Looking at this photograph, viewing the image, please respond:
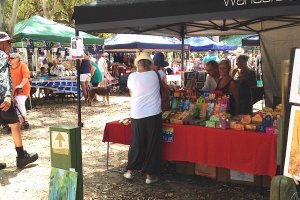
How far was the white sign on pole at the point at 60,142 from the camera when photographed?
3.03 meters

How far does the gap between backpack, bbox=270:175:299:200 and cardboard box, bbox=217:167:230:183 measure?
244cm

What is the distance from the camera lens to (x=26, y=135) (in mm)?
8133

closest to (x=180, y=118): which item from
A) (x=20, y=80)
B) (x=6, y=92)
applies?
(x=6, y=92)

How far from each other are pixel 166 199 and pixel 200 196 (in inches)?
16.2

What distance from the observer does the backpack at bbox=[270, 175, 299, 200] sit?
97.0 inches

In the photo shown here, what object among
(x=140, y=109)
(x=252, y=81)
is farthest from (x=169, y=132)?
(x=252, y=81)

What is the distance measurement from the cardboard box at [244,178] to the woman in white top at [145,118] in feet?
3.14

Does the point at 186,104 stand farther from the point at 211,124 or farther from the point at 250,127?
the point at 250,127

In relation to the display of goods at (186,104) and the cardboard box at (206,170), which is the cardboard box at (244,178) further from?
the display of goods at (186,104)

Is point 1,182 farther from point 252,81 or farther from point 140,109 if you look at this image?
point 252,81

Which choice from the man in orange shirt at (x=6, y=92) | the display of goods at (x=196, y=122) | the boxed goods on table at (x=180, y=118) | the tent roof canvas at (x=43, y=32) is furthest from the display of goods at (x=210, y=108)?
the tent roof canvas at (x=43, y=32)

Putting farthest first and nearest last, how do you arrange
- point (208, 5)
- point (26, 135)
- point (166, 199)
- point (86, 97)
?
point (86, 97)
point (26, 135)
point (166, 199)
point (208, 5)

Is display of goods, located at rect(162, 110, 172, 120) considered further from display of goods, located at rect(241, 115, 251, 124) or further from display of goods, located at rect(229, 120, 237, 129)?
display of goods, located at rect(241, 115, 251, 124)

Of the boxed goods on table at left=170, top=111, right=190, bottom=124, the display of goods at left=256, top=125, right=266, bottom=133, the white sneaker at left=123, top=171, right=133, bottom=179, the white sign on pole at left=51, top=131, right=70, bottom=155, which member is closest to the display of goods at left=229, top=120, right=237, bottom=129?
the display of goods at left=256, top=125, right=266, bottom=133
